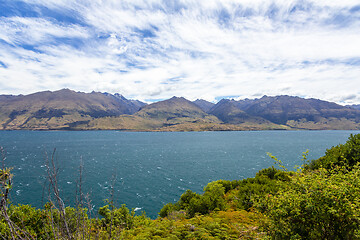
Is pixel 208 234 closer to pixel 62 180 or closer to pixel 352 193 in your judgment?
pixel 352 193

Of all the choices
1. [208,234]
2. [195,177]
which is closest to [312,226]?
[208,234]

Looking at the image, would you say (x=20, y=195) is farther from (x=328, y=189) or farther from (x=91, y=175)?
(x=328, y=189)

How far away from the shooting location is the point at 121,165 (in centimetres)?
9900

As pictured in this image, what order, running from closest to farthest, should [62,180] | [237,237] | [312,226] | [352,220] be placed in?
[352,220] → [312,226] → [237,237] → [62,180]

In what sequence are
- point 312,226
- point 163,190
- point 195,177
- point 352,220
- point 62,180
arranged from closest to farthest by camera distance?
point 352,220
point 312,226
point 163,190
point 62,180
point 195,177

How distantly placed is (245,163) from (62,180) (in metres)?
89.8

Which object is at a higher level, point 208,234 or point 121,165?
point 208,234

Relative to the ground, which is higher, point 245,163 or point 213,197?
point 213,197

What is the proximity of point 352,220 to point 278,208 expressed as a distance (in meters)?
2.71

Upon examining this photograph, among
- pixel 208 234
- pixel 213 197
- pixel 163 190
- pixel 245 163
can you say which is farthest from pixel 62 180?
pixel 245 163

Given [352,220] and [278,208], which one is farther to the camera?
[278,208]

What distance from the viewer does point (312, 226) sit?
8.48 meters

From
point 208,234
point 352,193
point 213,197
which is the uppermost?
point 352,193

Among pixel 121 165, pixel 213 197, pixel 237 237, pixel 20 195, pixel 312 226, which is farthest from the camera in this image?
pixel 121 165
